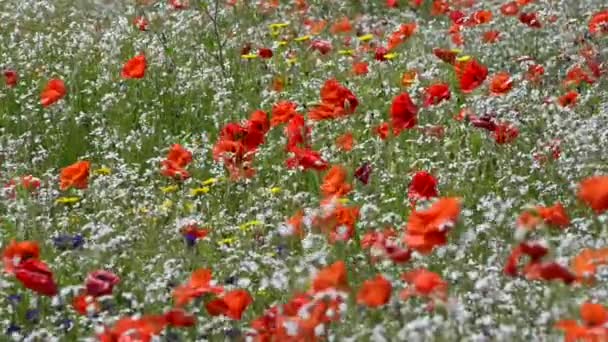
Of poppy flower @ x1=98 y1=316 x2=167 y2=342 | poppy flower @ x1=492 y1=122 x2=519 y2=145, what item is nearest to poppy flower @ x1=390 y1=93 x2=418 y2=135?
poppy flower @ x1=492 y1=122 x2=519 y2=145

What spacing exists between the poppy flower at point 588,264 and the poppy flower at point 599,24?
8.87 feet

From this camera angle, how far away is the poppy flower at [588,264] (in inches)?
107

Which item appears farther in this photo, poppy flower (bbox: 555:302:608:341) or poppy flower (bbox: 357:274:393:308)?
poppy flower (bbox: 357:274:393:308)

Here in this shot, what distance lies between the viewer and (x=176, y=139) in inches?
217

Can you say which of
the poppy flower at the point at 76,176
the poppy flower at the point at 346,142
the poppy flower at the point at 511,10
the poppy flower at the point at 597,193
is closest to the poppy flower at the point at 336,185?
the poppy flower at the point at 346,142

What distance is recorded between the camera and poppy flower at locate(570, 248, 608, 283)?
2711 millimetres

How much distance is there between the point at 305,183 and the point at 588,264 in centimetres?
204

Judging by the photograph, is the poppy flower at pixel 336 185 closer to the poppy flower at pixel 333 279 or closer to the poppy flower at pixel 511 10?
the poppy flower at pixel 333 279

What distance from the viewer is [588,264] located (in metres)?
2.72

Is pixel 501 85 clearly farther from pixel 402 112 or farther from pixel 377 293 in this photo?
pixel 377 293

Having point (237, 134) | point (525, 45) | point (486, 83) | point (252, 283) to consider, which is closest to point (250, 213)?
point (237, 134)

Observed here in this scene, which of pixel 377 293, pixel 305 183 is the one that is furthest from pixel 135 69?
pixel 377 293

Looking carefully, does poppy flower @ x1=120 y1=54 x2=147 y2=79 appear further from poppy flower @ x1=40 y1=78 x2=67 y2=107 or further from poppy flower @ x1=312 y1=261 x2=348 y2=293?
poppy flower @ x1=312 y1=261 x2=348 y2=293

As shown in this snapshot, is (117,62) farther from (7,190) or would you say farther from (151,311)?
(151,311)
